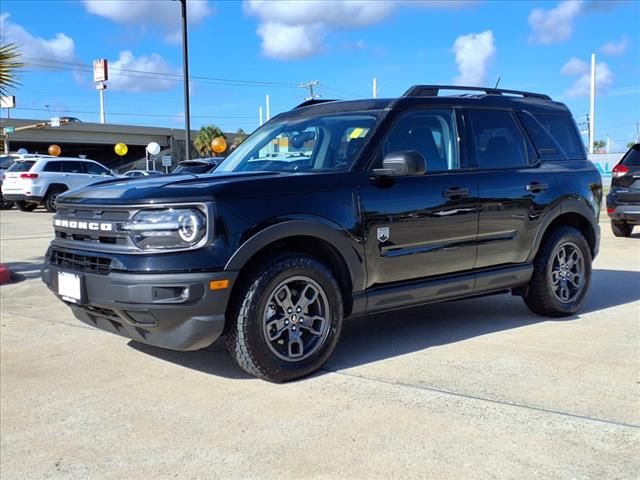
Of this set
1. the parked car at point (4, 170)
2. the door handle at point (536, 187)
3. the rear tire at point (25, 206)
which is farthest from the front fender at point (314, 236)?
the parked car at point (4, 170)

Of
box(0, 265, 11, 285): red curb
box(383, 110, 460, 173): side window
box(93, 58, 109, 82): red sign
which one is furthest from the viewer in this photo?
box(93, 58, 109, 82): red sign

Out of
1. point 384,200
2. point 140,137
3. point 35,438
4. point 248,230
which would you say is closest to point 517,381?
point 384,200

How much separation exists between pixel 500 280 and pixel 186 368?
2.57 metres

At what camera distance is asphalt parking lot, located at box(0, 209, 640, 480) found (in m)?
3.04

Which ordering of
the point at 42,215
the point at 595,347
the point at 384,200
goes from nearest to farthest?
the point at 384,200, the point at 595,347, the point at 42,215

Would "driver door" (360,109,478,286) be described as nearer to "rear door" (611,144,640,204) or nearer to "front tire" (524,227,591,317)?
"front tire" (524,227,591,317)

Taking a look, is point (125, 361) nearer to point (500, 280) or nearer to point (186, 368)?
point (186, 368)

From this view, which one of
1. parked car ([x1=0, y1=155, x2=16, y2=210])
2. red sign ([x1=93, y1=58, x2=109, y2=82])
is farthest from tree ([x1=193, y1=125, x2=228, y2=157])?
parked car ([x1=0, y1=155, x2=16, y2=210])

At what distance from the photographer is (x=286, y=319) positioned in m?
A: 4.11

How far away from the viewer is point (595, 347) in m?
4.82

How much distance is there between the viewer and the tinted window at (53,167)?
66.0 ft

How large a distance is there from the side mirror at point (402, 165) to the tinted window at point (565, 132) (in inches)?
78.4

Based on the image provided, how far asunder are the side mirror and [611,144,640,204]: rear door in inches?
314

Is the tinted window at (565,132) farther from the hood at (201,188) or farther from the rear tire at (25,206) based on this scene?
the rear tire at (25,206)
